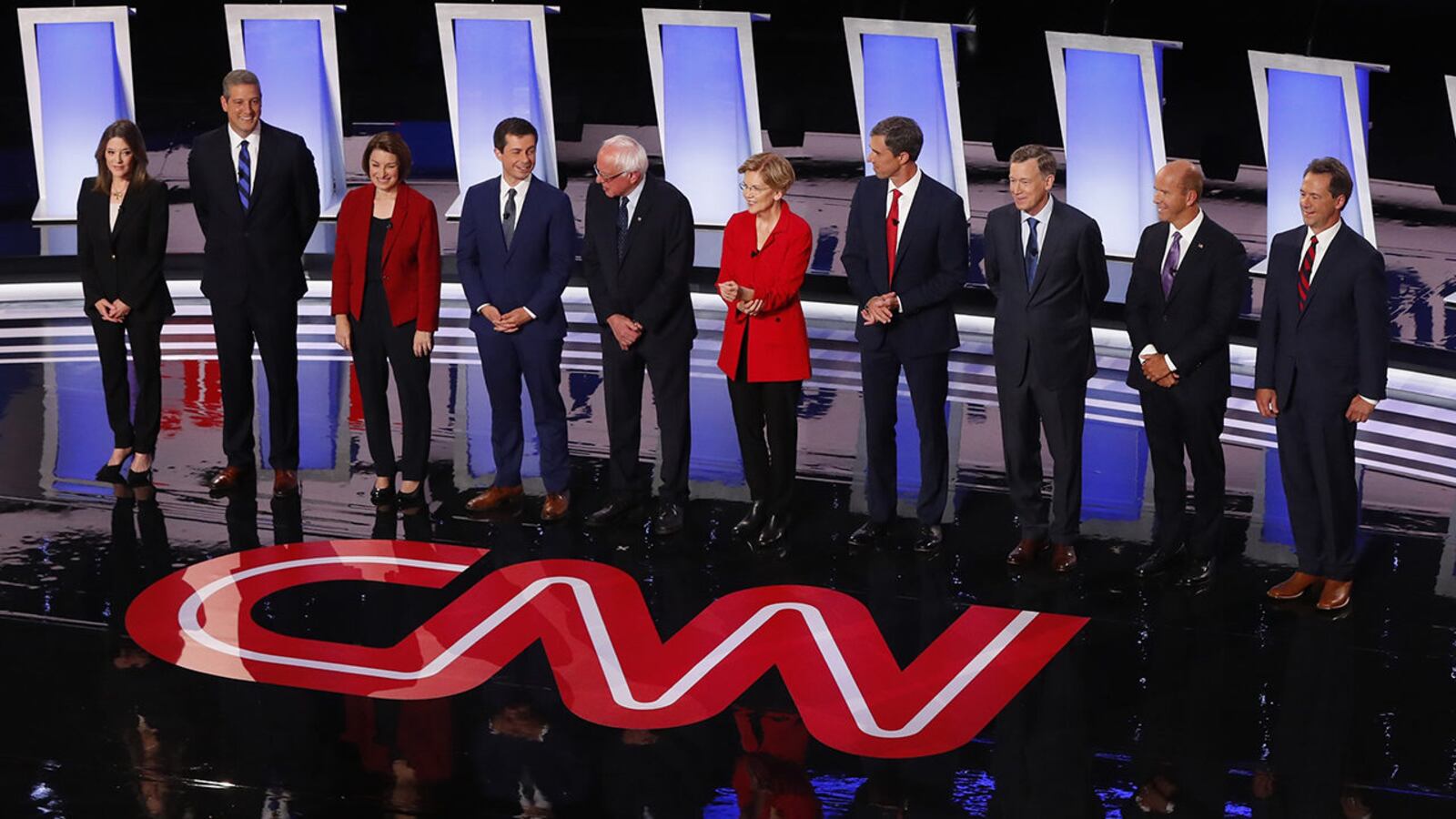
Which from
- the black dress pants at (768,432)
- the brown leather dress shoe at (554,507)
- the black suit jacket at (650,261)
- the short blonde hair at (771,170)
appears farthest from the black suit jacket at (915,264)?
the brown leather dress shoe at (554,507)

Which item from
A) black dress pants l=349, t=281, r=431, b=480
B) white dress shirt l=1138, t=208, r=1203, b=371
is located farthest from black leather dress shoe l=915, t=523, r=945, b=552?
black dress pants l=349, t=281, r=431, b=480

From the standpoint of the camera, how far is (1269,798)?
421 centimetres

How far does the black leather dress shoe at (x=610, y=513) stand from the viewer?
247 inches

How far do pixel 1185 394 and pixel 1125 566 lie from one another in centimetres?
73

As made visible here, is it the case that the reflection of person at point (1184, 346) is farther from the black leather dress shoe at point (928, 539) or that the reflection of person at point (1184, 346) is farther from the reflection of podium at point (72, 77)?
the reflection of podium at point (72, 77)

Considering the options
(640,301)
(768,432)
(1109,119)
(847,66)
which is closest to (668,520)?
(768,432)

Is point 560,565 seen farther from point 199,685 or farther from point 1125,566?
point 1125,566

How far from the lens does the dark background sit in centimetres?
1107

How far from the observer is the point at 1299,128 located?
9.84m

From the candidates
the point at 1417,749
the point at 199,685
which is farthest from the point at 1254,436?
the point at 199,685

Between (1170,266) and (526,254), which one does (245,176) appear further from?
(1170,266)

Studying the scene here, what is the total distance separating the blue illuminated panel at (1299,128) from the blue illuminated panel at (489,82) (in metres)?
4.81

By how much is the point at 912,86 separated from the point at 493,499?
18.1 ft

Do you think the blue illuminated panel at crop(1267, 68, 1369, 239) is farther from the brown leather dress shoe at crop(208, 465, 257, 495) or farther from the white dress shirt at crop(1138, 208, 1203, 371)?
the brown leather dress shoe at crop(208, 465, 257, 495)
